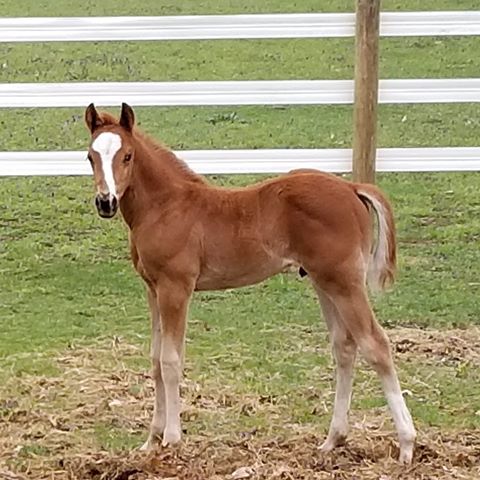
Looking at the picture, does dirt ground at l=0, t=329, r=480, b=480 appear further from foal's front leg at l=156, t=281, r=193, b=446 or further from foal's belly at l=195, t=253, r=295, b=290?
foal's belly at l=195, t=253, r=295, b=290

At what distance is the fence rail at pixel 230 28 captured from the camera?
24.7 feet

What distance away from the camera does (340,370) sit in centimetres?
482

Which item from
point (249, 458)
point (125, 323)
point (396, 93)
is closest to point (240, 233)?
point (249, 458)

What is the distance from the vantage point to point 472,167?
7.46m

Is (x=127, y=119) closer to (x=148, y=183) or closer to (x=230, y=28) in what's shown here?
(x=148, y=183)

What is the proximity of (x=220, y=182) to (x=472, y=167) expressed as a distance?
2.18 meters

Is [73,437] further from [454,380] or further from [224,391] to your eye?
[454,380]

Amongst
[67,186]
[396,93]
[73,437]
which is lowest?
[73,437]

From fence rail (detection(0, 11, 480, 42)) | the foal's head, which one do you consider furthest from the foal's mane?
fence rail (detection(0, 11, 480, 42))

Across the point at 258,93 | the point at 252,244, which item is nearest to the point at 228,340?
the point at 252,244

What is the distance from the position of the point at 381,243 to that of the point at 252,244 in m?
0.49

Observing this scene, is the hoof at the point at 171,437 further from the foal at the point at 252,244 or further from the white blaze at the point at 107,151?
the white blaze at the point at 107,151

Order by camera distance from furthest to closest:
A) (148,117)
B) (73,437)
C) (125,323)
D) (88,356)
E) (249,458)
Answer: (148,117) < (125,323) < (88,356) < (73,437) < (249,458)

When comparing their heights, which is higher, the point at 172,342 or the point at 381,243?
the point at 381,243
